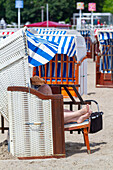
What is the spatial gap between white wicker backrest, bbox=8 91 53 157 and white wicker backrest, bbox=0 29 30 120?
25cm

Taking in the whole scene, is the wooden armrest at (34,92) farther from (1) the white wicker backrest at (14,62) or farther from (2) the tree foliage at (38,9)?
(2) the tree foliage at (38,9)

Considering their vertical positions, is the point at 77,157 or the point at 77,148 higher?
the point at 77,157

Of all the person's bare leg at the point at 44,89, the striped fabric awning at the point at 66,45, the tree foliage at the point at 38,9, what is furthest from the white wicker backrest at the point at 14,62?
the tree foliage at the point at 38,9

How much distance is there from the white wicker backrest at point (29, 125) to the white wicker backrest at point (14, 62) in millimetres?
253

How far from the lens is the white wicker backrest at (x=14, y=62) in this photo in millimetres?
6047

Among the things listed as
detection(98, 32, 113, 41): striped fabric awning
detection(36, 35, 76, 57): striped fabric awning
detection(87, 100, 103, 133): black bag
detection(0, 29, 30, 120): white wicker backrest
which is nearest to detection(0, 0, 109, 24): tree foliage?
detection(98, 32, 113, 41): striped fabric awning

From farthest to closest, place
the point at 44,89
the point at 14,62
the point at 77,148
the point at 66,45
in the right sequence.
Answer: the point at 66,45 → the point at 77,148 → the point at 44,89 → the point at 14,62

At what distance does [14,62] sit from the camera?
6.09 m

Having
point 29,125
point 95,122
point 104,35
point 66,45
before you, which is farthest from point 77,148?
point 104,35

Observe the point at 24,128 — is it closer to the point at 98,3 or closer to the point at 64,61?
the point at 64,61

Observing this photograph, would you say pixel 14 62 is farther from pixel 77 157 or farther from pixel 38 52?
pixel 77 157

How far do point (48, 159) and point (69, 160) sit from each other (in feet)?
0.93

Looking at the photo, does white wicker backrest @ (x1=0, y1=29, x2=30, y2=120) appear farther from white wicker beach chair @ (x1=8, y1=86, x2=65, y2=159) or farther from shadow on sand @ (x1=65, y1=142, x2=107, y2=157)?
shadow on sand @ (x1=65, y1=142, x2=107, y2=157)

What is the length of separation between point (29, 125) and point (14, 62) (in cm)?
85
